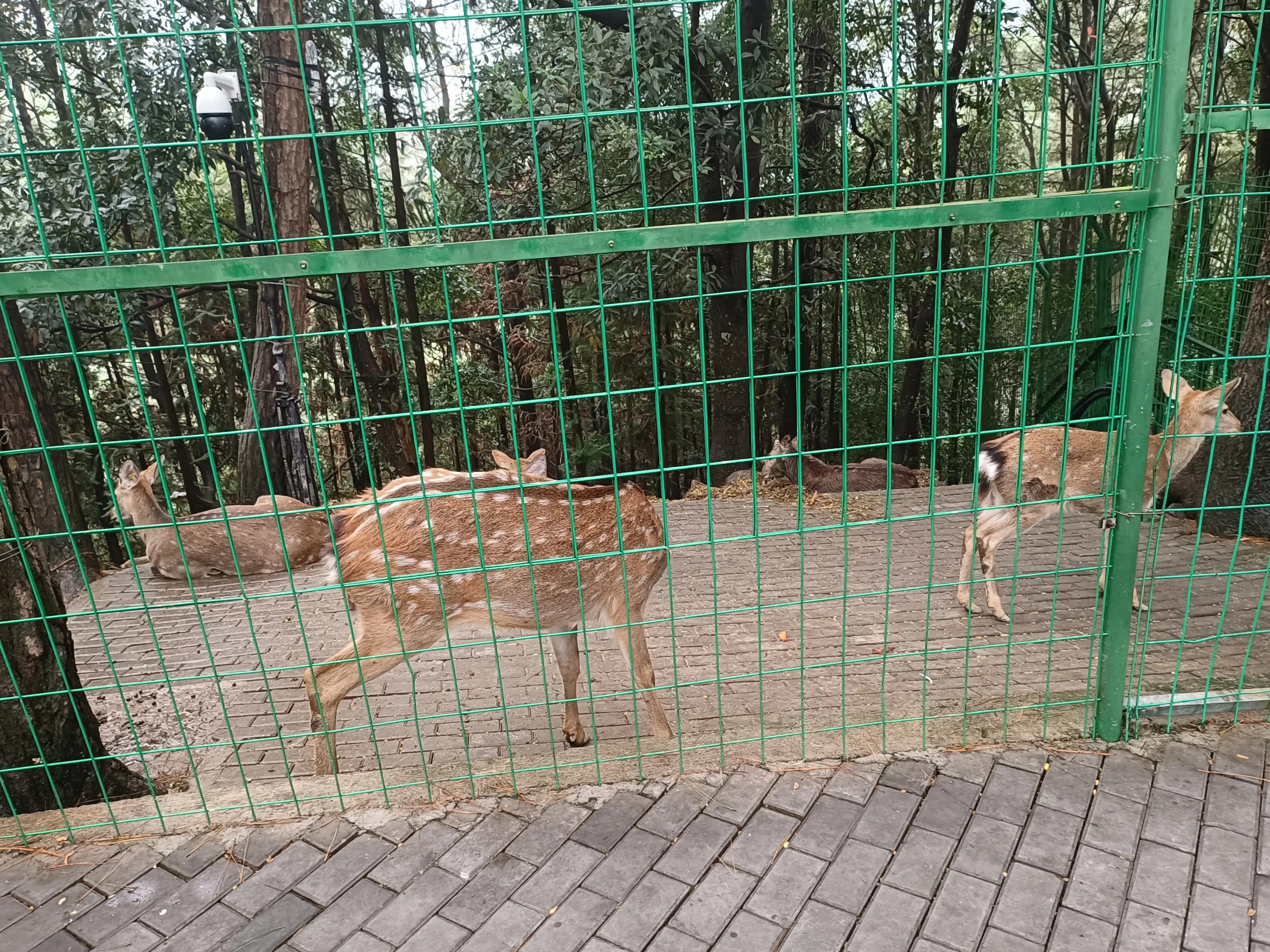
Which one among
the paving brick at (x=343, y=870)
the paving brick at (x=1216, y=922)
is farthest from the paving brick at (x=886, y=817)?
the paving brick at (x=343, y=870)

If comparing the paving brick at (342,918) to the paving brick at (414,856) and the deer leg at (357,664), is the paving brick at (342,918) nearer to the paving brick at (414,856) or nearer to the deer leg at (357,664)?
the paving brick at (414,856)

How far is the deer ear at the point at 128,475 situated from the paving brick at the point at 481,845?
677cm

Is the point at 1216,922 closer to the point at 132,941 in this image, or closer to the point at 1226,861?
the point at 1226,861

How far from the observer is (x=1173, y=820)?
3049 millimetres

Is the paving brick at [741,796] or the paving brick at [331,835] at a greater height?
the paving brick at [331,835]

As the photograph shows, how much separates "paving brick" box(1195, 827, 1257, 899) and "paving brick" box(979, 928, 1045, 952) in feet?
2.21

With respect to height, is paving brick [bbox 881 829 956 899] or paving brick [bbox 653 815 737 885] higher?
paving brick [bbox 653 815 737 885]

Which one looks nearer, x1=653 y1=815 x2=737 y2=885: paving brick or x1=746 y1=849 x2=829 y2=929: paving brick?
x1=746 y1=849 x2=829 y2=929: paving brick

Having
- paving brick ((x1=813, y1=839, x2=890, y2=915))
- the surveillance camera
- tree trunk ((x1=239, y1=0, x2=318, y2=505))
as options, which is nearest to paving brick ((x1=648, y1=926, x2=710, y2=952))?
paving brick ((x1=813, y1=839, x2=890, y2=915))

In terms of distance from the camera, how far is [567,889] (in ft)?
9.46

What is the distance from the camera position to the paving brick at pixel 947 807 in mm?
3068

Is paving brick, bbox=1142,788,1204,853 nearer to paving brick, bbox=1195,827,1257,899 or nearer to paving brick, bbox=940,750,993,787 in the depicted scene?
paving brick, bbox=1195,827,1257,899

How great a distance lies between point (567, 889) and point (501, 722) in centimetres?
185

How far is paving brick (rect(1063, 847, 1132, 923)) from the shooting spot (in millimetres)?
2699
